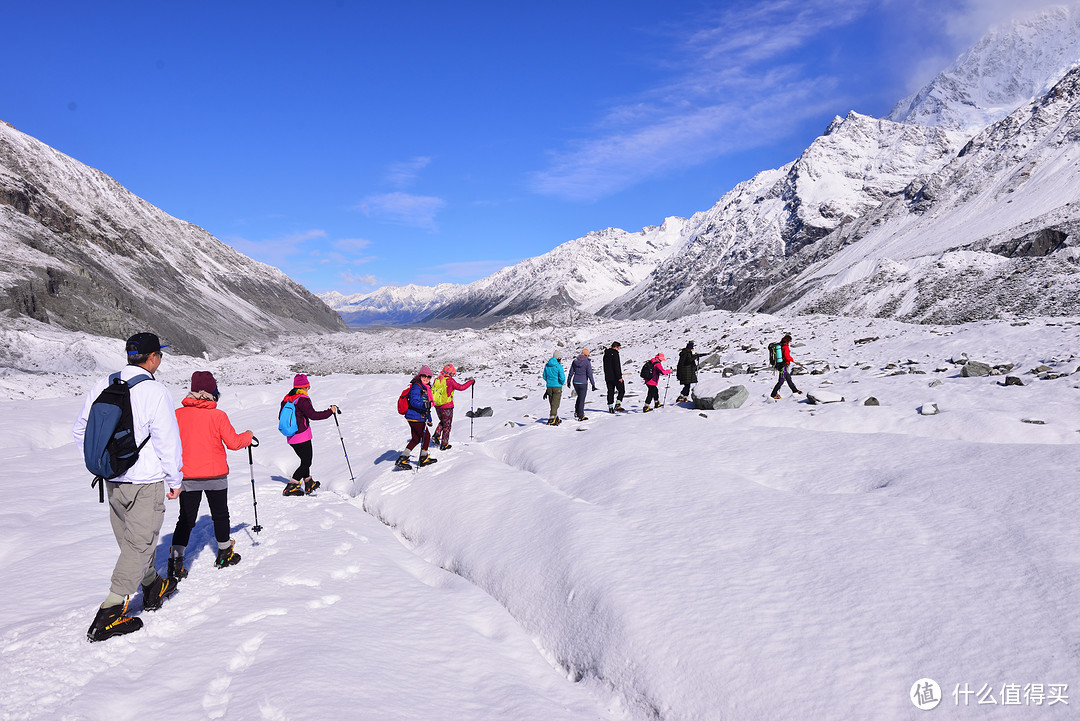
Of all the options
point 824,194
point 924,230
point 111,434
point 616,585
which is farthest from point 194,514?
point 824,194

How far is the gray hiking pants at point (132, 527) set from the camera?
4.75 metres

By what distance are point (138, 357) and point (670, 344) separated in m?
31.6

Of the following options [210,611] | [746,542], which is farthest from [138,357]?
[746,542]

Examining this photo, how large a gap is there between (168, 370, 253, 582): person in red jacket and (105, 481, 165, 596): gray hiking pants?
3.77 feet

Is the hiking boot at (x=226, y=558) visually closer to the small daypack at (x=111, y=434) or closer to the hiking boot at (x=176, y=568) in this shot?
the hiking boot at (x=176, y=568)

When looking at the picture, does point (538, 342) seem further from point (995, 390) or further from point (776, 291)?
point (776, 291)

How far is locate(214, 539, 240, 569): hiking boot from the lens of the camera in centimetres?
651

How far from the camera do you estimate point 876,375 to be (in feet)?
55.4

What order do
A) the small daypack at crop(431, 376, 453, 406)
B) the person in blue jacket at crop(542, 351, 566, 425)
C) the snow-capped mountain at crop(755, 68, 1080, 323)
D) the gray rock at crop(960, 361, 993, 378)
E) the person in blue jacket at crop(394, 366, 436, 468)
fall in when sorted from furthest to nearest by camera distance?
the snow-capped mountain at crop(755, 68, 1080, 323), the gray rock at crop(960, 361, 993, 378), the person in blue jacket at crop(542, 351, 566, 425), the small daypack at crop(431, 376, 453, 406), the person in blue jacket at crop(394, 366, 436, 468)

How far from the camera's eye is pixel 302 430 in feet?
34.8

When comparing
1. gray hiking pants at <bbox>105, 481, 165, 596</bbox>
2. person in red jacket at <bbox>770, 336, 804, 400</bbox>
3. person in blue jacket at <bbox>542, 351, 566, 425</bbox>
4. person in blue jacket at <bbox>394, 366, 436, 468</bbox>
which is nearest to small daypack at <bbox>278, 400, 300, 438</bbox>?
person in blue jacket at <bbox>394, 366, 436, 468</bbox>

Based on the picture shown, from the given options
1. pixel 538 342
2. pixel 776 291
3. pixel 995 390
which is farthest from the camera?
Answer: pixel 776 291

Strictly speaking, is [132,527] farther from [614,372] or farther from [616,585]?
[614,372]

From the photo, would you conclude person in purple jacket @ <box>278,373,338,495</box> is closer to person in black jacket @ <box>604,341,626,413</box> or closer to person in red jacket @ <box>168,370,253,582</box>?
person in red jacket @ <box>168,370,253,582</box>
